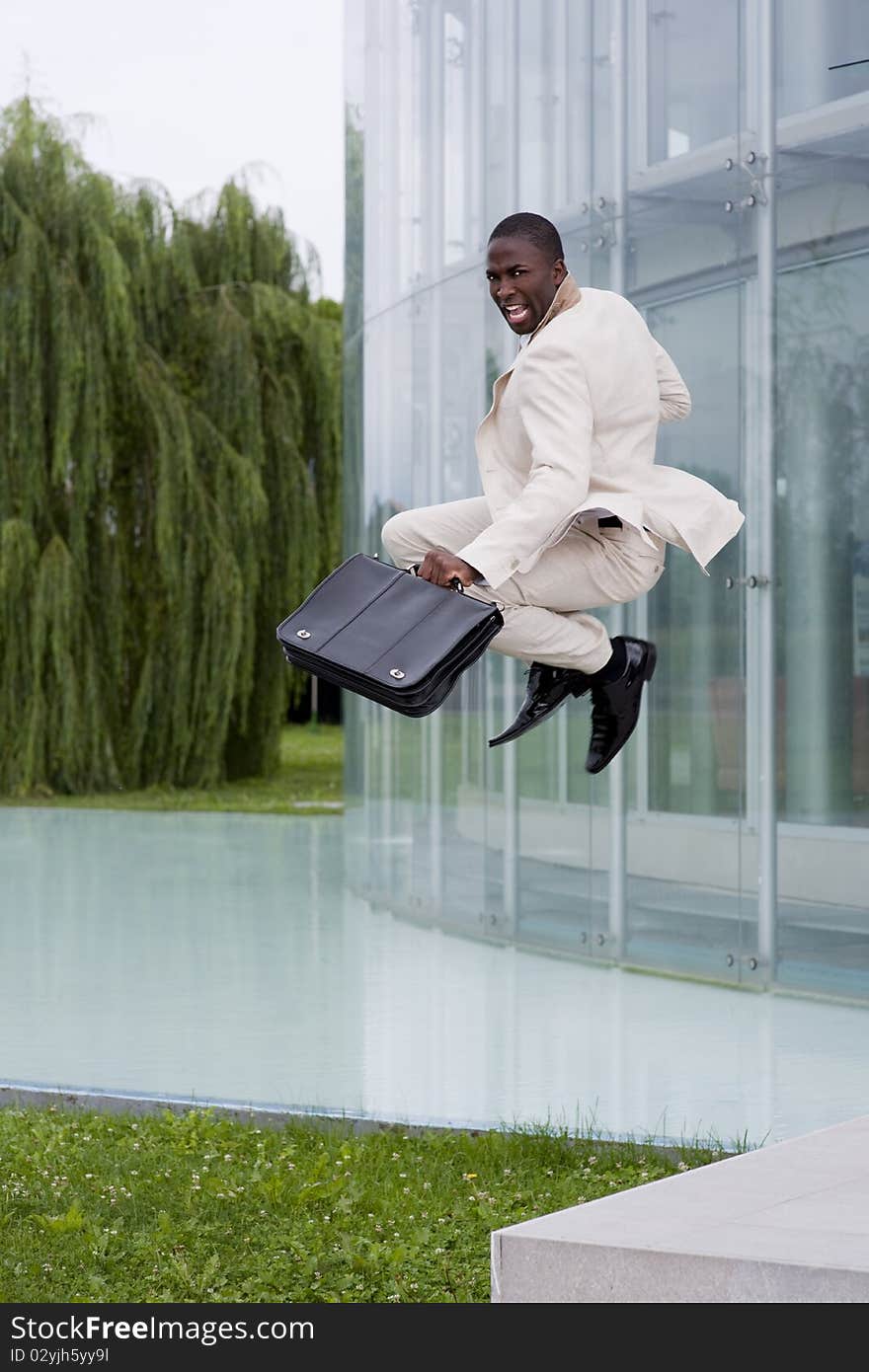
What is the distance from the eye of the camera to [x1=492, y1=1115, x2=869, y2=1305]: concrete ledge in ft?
11.1

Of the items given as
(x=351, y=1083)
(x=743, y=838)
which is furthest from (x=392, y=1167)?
(x=743, y=838)

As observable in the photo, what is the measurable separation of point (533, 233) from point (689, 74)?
6.93 metres

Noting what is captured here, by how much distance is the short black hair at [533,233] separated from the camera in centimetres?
323

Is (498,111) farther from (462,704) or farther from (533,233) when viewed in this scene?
(533,233)

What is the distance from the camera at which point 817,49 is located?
29.8 ft

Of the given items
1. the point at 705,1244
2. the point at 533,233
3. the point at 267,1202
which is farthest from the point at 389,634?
the point at 267,1202

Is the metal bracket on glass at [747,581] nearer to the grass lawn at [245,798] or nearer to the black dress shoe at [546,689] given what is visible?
the black dress shoe at [546,689]

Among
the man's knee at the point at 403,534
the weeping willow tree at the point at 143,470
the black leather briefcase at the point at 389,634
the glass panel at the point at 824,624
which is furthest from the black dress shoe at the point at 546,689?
the weeping willow tree at the point at 143,470

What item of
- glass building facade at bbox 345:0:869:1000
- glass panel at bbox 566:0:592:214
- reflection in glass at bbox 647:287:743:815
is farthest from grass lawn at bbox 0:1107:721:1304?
glass panel at bbox 566:0:592:214

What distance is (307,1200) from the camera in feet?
17.8

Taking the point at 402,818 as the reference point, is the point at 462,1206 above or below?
below

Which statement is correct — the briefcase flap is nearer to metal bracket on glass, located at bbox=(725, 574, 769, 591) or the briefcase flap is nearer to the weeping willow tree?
metal bracket on glass, located at bbox=(725, 574, 769, 591)
